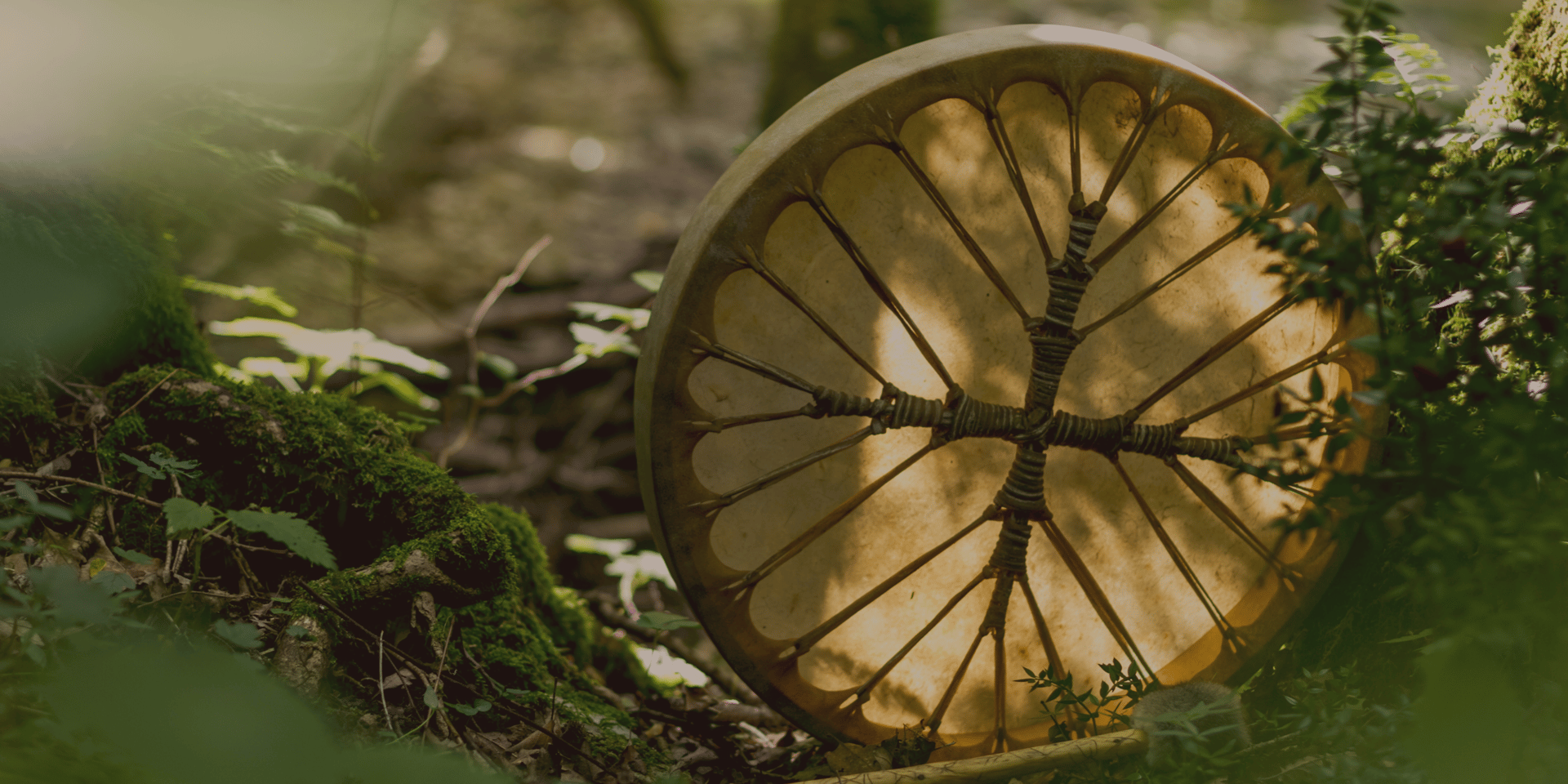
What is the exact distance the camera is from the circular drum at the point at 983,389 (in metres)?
1.39

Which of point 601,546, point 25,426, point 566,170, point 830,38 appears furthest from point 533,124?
point 25,426

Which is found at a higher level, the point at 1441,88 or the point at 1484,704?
the point at 1441,88

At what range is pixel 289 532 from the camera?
109 centimetres

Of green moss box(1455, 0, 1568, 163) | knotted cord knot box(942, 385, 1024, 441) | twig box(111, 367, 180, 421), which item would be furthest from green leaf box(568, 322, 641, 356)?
green moss box(1455, 0, 1568, 163)

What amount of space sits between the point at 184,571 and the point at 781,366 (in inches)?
39.2

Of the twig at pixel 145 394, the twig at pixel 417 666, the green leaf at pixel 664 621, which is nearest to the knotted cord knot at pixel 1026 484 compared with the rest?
the green leaf at pixel 664 621

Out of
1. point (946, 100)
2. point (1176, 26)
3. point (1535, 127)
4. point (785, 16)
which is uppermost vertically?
point (1176, 26)

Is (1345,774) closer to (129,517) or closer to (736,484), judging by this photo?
(736,484)

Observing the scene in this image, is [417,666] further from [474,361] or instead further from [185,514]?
[474,361]

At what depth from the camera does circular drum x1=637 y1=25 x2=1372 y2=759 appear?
1.39 meters

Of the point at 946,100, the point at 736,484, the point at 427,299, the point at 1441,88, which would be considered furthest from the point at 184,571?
the point at 427,299

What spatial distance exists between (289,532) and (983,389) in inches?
43.7

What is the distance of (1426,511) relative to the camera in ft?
3.45

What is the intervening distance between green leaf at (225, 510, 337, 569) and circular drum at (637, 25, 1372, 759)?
0.48 meters
